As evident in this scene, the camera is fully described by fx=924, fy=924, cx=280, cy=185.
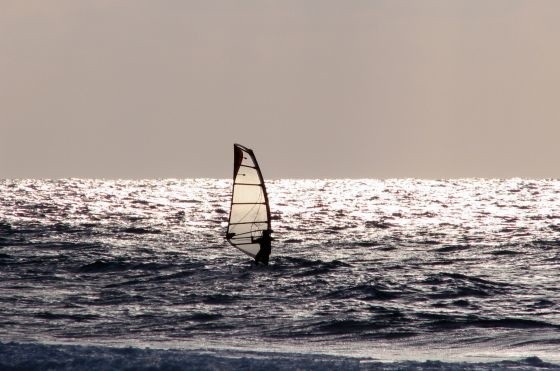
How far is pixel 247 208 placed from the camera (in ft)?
A: 91.4

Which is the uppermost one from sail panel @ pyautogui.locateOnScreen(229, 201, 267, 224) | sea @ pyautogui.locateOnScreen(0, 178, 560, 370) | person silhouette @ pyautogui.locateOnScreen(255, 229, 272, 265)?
sail panel @ pyautogui.locateOnScreen(229, 201, 267, 224)

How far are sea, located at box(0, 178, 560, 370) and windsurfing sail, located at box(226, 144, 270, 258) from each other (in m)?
0.89

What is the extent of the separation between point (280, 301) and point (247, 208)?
23.5ft

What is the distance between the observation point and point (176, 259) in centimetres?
2992

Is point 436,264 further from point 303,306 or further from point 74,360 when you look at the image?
point 74,360

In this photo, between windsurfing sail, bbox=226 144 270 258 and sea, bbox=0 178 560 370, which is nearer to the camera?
sea, bbox=0 178 560 370

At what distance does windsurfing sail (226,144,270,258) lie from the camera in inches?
1053

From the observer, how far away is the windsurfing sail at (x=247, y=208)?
2673cm

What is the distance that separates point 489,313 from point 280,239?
2081 centimetres

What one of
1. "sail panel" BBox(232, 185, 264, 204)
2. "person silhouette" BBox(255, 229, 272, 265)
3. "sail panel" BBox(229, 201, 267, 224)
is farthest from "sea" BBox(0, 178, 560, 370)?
"sail panel" BBox(232, 185, 264, 204)

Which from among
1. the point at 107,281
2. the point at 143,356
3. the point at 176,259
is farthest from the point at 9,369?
the point at 176,259

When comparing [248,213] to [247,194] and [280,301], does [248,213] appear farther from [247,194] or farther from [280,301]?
[280,301]

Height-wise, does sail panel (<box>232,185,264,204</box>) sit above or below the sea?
above

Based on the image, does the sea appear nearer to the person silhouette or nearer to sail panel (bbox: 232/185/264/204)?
the person silhouette
